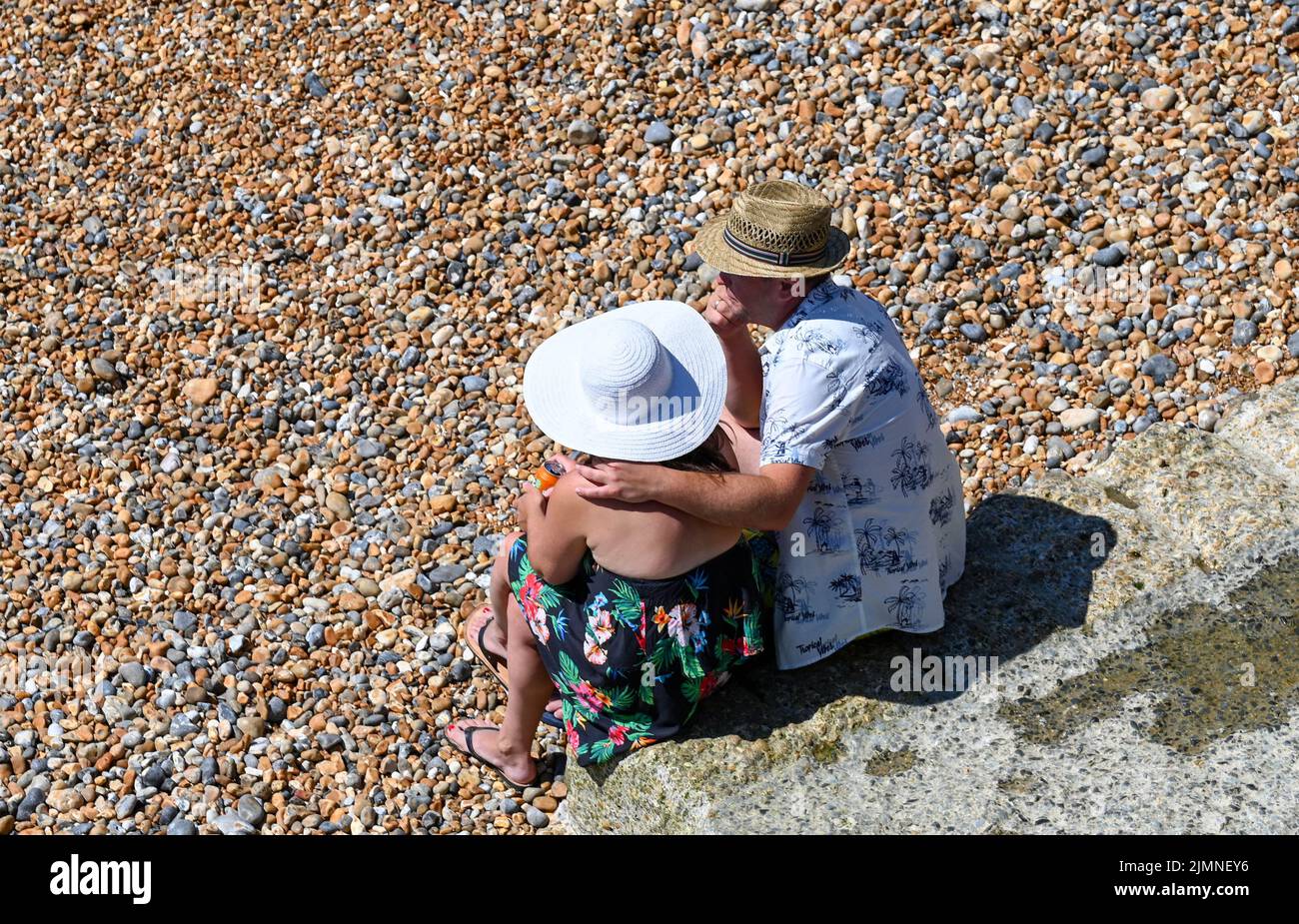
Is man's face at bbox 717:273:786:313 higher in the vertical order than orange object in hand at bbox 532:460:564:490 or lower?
higher

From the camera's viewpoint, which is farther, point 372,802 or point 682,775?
point 372,802

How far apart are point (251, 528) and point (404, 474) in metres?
0.63

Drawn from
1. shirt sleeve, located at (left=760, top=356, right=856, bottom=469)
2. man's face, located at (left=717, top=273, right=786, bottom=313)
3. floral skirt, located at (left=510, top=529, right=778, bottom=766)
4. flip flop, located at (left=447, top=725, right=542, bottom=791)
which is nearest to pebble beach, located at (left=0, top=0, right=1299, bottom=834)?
flip flop, located at (left=447, top=725, right=542, bottom=791)

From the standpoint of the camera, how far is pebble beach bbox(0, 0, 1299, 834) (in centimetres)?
463

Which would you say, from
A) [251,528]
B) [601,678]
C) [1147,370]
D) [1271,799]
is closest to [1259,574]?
[1271,799]

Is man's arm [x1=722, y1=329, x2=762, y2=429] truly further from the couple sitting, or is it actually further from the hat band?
the hat band

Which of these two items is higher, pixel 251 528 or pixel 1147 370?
pixel 1147 370

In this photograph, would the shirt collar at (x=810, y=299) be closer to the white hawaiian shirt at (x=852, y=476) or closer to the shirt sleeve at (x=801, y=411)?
the white hawaiian shirt at (x=852, y=476)

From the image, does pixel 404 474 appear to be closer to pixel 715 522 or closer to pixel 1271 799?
pixel 715 522

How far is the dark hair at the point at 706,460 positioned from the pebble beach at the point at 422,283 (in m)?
1.32

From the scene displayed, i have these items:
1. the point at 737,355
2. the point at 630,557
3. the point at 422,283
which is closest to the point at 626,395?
the point at 630,557

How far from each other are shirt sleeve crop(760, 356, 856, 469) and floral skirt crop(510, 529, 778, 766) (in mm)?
380

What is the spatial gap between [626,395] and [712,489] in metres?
0.34

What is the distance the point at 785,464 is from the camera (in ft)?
11.6
